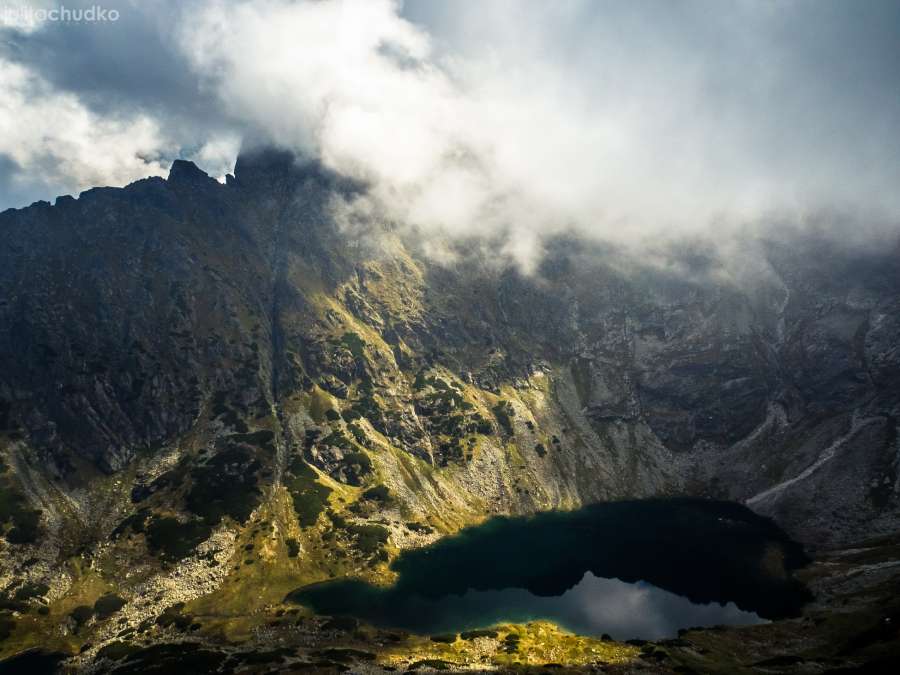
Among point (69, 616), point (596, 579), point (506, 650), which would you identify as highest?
point (596, 579)

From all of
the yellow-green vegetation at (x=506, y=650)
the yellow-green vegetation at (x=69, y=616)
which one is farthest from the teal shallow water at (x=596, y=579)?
the yellow-green vegetation at (x=69, y=616)

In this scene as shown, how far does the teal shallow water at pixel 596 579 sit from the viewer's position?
108188 millimetres

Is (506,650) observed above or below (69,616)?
below

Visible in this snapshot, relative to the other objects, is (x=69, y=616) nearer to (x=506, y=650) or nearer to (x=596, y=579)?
(x=506, y=650)

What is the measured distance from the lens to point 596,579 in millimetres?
129375

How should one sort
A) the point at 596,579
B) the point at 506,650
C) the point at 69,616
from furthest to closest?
the point at 596,579
the point at 69,616
the point at 506,650

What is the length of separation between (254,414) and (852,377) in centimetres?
21976

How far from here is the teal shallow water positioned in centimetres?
10819

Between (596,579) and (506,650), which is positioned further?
(596,579)

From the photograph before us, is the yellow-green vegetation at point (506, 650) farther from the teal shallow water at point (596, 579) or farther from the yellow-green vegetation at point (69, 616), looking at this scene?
the yellow-green vegetation at point (69, 616)

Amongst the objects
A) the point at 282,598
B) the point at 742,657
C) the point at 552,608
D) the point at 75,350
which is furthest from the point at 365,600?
the point at 75,350

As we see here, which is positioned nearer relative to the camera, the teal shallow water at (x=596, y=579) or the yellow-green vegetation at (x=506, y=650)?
the yellow-green vegetation at (x=506, y=650)

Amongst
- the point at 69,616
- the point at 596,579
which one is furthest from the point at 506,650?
the point at 69,616

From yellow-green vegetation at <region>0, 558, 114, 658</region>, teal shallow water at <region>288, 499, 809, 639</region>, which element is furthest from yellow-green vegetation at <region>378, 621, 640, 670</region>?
yellow-green vegetation at <region>0, 558, 114, 658</region>
